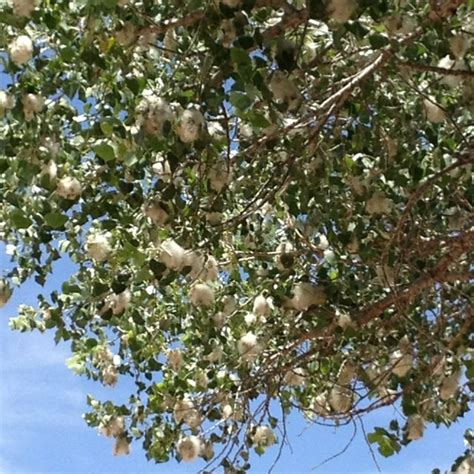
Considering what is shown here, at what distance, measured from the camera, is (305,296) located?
334cm

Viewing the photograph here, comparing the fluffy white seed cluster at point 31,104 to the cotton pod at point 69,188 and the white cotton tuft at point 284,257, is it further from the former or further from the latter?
the white cotton tuft at point 284,257

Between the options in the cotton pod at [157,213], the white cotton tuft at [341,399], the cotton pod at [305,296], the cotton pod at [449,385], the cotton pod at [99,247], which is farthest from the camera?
the white cotton tuft at [341,399]

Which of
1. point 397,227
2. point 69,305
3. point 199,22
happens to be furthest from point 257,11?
point 69,305

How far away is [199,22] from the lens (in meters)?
2.55

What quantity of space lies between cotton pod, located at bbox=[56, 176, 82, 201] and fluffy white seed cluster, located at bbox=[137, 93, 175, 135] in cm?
30

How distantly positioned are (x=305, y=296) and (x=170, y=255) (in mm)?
810

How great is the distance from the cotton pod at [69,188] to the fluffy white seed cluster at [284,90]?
1.86ft

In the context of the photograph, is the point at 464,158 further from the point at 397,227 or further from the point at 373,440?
the point at 373,440

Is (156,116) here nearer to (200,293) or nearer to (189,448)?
(200,293)

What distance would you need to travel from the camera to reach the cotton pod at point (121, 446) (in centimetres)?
415

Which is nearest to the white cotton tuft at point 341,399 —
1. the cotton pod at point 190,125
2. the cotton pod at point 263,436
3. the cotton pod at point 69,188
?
the cotton pod at point 263,436

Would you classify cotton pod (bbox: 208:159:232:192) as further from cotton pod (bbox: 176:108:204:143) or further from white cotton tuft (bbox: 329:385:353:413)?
white cotton tuft (bbox: 329:385:353:413)

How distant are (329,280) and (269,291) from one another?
24 cm

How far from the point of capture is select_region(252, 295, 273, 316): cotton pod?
3.56 m
